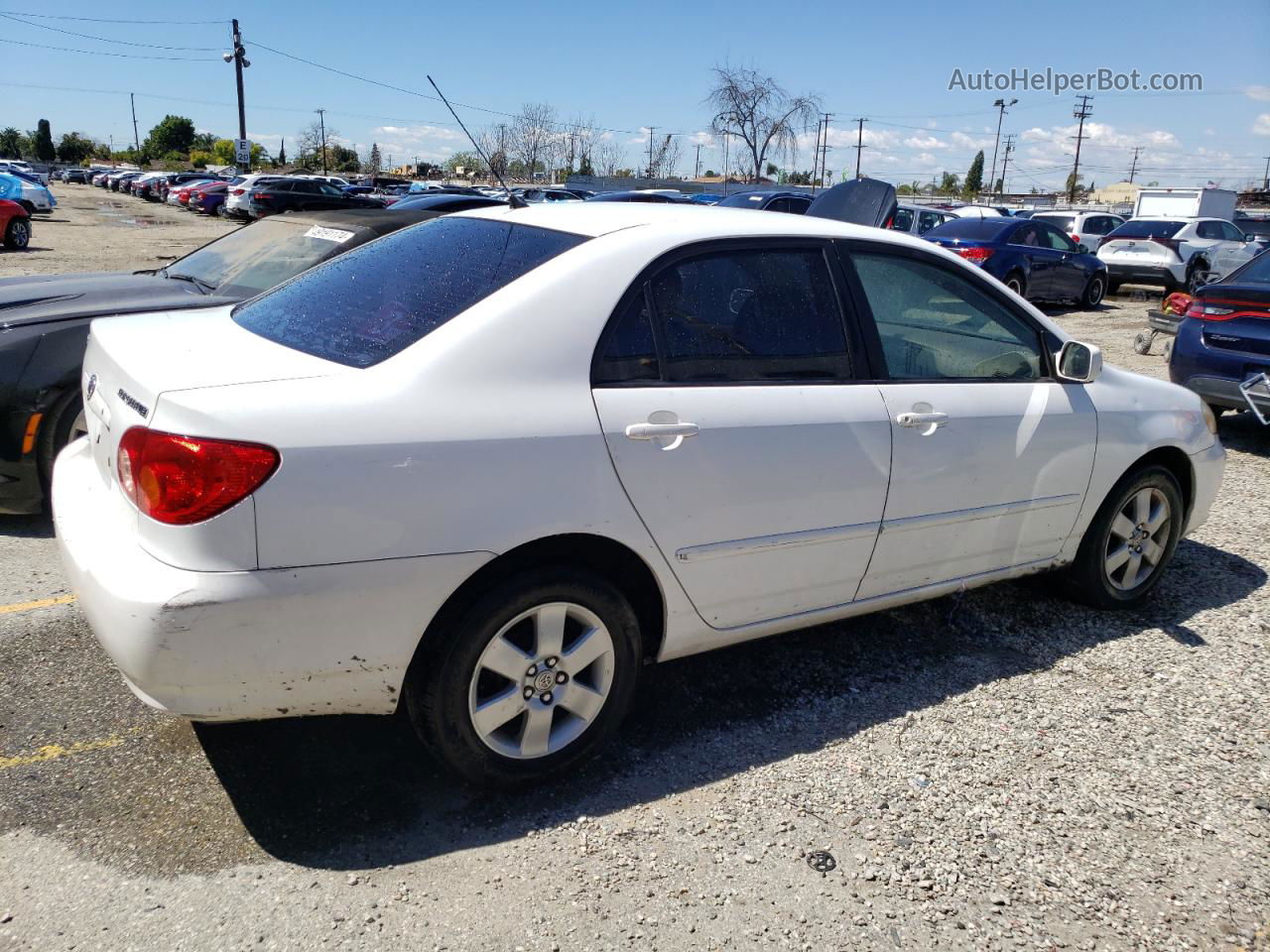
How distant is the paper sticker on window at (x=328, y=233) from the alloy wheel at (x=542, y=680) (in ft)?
12.9

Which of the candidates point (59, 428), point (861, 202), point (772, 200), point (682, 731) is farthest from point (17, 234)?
point (682, 731)

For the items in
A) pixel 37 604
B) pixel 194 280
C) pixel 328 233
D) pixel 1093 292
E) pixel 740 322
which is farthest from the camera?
pixel 1093 292

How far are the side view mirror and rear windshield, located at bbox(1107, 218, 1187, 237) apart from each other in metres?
19.0

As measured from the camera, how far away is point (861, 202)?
594 centimetres

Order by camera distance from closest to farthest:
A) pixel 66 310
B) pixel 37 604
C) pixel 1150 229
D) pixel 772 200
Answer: pixel 37 604, pixel 66 310, pixel 772 200, pixel 1150 229

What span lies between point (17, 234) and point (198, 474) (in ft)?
73.0

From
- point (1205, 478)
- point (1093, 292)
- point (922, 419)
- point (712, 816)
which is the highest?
point (922, 419)

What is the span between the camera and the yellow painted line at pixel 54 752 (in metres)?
2.87

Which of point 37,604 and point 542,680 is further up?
point 542,680

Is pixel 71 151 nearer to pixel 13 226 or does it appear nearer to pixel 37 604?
pixel 13 226

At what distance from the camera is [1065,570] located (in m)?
4.32

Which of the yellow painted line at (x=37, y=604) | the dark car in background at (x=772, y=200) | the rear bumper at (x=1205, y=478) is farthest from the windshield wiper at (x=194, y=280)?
the dark car in background at (x=772, y=200)

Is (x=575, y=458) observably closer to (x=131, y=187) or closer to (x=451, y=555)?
(x=451, y=555)

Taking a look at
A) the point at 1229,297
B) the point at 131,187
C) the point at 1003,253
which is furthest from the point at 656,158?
the point at 1229,297
